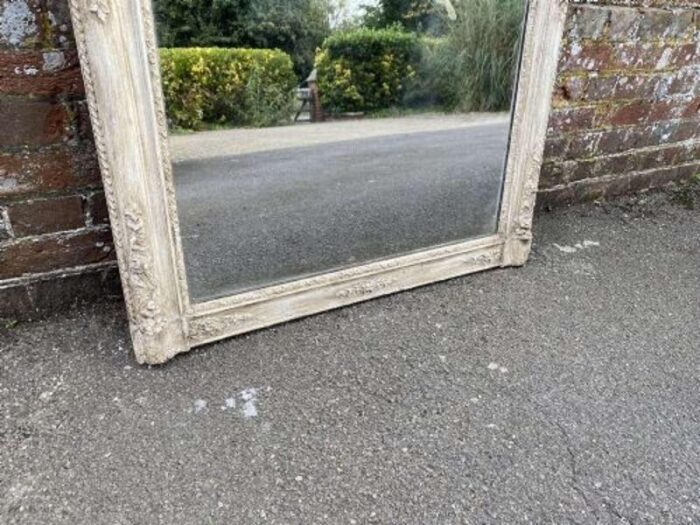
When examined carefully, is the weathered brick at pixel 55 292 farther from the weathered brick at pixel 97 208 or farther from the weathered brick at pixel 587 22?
the weathered brick at pixel 587 22

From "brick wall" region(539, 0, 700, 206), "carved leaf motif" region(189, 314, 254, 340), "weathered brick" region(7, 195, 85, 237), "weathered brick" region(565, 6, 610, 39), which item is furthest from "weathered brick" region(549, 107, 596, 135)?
"weathered brick" region(7, 195, 85, 237)

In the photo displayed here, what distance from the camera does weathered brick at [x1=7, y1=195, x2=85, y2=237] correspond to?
4.59 ft

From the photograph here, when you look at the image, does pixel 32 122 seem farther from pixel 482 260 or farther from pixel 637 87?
pixel 637 87

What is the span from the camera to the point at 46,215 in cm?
144

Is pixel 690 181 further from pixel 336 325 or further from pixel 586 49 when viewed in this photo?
pixel 336 325

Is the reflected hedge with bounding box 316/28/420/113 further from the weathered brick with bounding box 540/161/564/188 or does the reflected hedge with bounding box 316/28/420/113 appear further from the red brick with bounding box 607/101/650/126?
the red brick with bounding box 607/101/650/126

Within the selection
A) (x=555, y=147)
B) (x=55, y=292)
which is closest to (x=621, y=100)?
(x=555, y=147)

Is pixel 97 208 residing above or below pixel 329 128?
below

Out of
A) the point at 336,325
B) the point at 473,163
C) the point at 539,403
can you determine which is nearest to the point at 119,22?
the point at 336,325

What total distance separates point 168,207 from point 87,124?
377 mm

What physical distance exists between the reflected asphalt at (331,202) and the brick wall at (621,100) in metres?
0.68

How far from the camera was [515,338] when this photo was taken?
1549 millimetres

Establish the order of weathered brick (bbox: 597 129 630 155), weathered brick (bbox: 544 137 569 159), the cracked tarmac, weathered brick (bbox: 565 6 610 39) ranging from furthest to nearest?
weathered brick (bbox: 597 129 630 155) → weathered brick (bbox: 544 137 569 159) → weathered brick (bbox: 565 6 610 39) → the cracked tarmac

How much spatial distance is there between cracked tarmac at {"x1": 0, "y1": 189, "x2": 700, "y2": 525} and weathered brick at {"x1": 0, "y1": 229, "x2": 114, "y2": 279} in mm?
167
